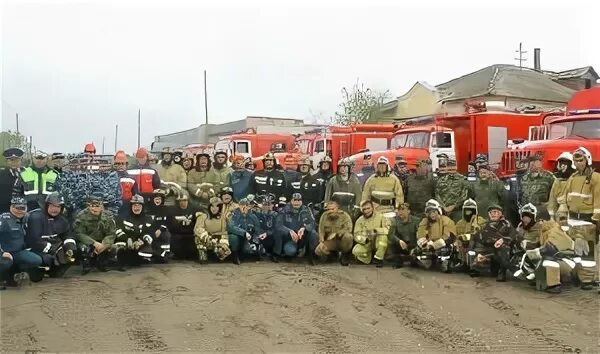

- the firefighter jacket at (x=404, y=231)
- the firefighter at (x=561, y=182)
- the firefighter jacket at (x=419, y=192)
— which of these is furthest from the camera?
the firefighter jacket at (x=419, y=192)

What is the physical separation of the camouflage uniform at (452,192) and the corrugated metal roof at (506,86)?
1688 cm

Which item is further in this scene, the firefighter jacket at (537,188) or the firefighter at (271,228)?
the firefighter at (271,228)

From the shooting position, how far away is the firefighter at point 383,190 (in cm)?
949

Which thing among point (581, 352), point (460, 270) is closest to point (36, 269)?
point (460, 270)

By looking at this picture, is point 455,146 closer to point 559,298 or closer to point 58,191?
point 559,298

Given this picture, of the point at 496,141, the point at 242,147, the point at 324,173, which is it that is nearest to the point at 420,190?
the point at 324,173

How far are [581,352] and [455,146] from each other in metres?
9.09

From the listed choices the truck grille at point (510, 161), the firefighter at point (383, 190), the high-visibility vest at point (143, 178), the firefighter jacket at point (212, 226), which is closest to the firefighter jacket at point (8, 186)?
the high-visibility vest at point (143, 178)

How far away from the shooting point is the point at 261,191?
1004cm

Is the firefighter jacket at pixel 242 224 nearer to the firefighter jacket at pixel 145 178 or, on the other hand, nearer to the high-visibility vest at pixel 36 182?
the firefighter jacket at pixel 145 178

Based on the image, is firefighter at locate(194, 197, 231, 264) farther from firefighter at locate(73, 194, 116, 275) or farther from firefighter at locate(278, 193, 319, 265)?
firefighter at locate(73, 194, 116, 275)

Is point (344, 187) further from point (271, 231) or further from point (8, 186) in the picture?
point (8, 186)

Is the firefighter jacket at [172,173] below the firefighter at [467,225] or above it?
above

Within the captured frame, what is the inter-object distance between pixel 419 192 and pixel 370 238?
1291mm
